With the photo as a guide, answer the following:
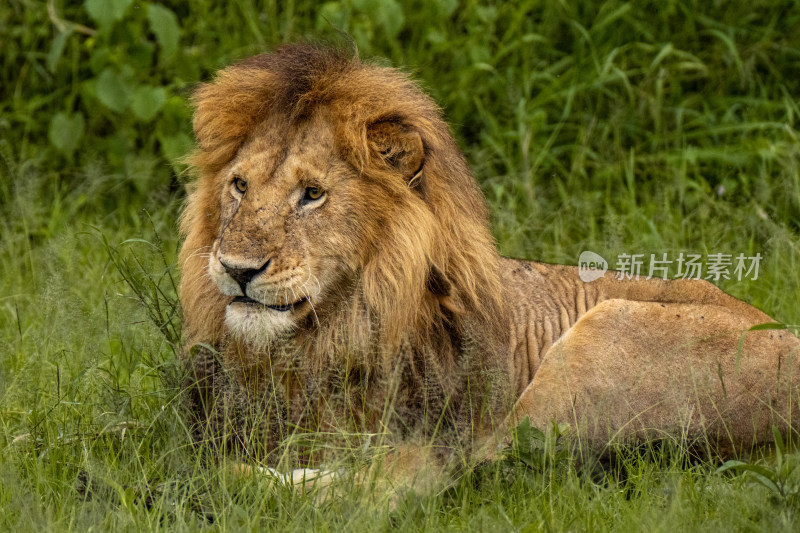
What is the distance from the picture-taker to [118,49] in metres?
5.33

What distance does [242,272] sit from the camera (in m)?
2.86

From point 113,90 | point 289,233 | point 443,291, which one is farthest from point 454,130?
point 289,233

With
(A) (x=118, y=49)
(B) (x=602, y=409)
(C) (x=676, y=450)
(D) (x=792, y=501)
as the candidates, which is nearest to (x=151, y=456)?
(B) (x=602, y=409)

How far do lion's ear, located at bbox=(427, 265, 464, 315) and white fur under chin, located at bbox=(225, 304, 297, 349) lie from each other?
420mm

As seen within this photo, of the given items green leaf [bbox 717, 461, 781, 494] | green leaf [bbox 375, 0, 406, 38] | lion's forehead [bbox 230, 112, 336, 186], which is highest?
green leaf [bbox 375, 0, 406, 38]

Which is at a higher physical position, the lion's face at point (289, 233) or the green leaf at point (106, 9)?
the green leaf at point (106, 9)

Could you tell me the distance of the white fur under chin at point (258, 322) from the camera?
9.58ft

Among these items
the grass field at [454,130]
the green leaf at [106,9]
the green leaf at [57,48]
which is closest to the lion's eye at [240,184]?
the grass field at [454,130]

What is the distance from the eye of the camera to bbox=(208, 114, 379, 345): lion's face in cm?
288

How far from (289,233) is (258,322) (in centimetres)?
25

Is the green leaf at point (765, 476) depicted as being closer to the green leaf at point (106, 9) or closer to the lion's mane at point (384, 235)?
the lion's mane at point (384, 235)

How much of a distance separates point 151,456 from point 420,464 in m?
0.80

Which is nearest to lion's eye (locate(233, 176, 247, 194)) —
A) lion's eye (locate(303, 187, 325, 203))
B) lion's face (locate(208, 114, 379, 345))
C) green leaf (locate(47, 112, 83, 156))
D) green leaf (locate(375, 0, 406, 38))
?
lion's face (locate(208, 114, 379, 345))

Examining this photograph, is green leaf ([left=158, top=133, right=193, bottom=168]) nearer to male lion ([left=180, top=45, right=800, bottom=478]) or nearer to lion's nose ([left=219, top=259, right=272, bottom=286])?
male lion ([left=180, top=45, right=800, bottom=478])
